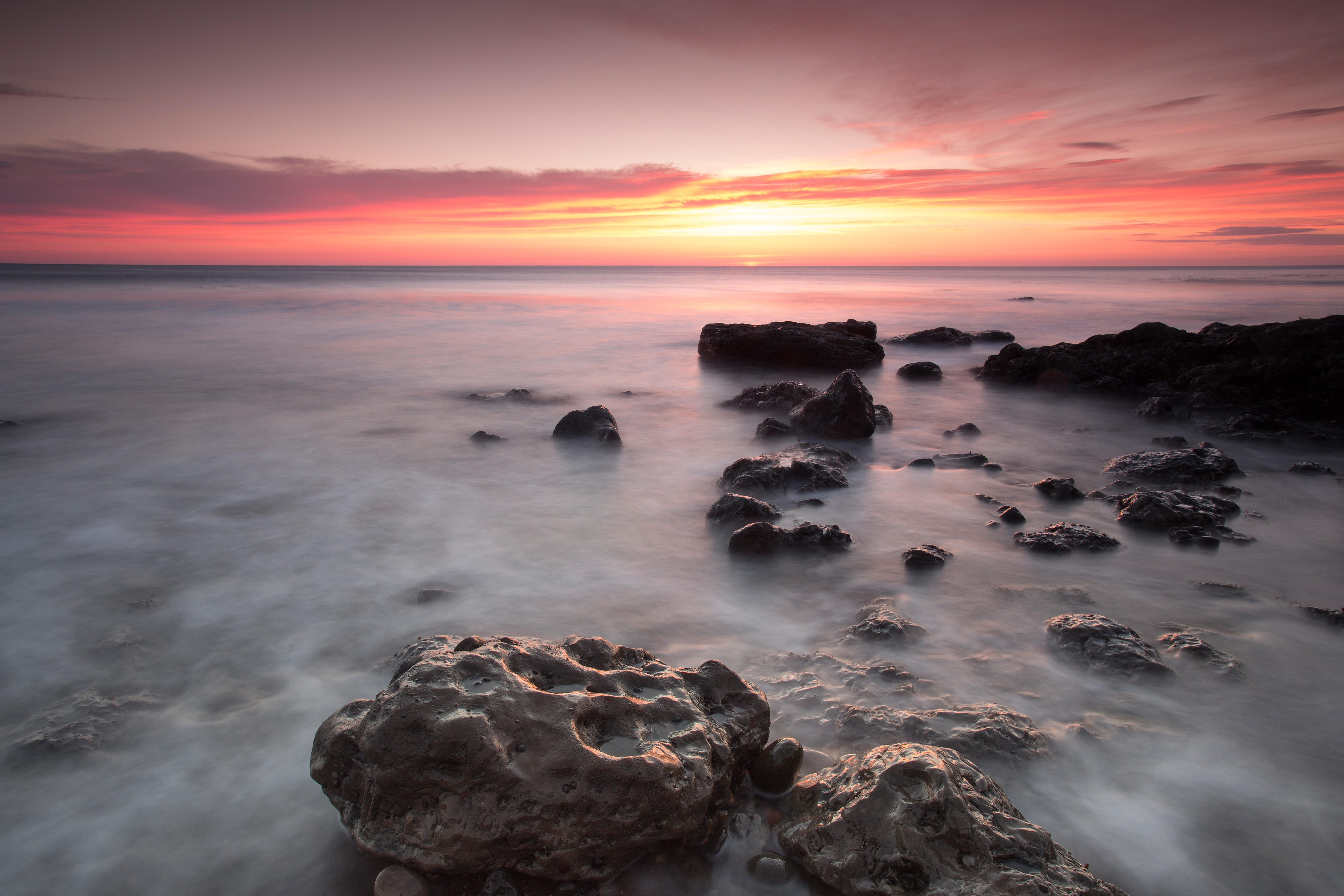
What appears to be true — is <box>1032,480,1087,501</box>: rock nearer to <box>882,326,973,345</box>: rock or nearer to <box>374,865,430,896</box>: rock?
<box>374,865,430,896</box>: rock

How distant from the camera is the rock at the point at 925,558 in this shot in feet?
13.6

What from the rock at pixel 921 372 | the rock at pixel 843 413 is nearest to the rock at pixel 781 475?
the rock at pixel 843 413

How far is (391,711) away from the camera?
201 centimetres

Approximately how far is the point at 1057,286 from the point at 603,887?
53558 mm

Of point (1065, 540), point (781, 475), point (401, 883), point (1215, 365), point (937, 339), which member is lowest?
point (401, 883)

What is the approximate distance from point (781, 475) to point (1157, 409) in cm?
575

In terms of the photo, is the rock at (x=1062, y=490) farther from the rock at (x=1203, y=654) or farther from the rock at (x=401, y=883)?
the rock at (x=401, y=883)

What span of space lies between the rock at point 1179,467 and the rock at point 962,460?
102cm

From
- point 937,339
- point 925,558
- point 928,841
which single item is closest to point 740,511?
point 925,558

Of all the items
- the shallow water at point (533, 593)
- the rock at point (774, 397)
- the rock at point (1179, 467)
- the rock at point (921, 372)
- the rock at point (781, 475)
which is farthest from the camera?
the rock at point (921, 372)

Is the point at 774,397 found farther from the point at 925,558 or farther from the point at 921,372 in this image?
the point at 925,558

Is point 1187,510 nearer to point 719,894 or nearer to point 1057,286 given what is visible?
point 719,894

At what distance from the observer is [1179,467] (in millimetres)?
5855

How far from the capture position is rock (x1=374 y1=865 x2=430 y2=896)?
1947mm
